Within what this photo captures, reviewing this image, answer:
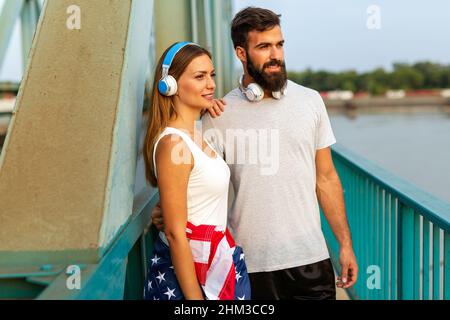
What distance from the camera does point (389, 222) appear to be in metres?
3.30

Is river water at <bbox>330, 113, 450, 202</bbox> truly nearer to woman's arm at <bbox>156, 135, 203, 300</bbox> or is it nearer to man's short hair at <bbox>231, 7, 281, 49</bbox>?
man's short hair at <bbox>231, 7, 281, 49</bbox>

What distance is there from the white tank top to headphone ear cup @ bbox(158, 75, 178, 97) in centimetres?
14

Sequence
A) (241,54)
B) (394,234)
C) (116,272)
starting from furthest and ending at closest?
(394,234) → (241,54) → (116,272)

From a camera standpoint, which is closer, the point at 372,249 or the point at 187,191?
the point at 187,191

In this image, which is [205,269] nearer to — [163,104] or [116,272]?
[116,272]

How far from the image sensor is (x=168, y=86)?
2064 mm

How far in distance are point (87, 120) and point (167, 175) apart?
1.01ft

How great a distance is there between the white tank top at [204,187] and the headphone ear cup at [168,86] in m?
0.14

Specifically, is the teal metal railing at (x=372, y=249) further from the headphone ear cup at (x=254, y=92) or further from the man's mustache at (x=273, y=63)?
the man's mustache at (x=273, y=63)

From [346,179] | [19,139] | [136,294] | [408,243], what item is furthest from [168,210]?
[346,179]

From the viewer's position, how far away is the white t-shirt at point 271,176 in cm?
242

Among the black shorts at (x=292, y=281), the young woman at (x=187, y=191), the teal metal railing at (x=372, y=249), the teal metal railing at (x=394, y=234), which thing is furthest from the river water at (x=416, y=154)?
the young woman at (x=187, y=191)

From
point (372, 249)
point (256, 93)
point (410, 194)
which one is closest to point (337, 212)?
point (410, 194)

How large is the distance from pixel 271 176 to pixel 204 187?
491 mm
